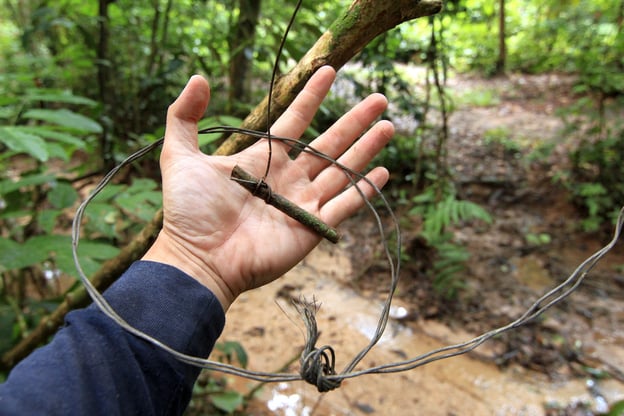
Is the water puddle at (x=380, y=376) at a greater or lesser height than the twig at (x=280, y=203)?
lesser

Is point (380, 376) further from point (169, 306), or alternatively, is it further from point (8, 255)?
point (8, 255)

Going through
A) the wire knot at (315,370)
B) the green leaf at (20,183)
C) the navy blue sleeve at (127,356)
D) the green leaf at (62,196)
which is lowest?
the wire knot at (315,370)

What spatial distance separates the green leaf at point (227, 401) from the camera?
2031mm

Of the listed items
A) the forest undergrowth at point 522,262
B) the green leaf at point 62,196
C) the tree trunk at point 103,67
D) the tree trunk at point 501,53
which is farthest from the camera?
the tree trunk at point 501,53

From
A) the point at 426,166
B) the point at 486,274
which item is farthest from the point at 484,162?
the point at 486,274

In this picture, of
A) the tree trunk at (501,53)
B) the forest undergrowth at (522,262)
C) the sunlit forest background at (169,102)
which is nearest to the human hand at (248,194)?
the sunlit forest background at (169,102)

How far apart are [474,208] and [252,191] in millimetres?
2313

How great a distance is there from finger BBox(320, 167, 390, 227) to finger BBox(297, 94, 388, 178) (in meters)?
0.16

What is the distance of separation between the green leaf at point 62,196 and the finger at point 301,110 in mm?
1003

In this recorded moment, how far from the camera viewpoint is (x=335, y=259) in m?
3.88

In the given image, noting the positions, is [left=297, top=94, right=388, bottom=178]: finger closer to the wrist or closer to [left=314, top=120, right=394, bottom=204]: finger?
[left=314, top=120, right=394, bottom=204]: finger

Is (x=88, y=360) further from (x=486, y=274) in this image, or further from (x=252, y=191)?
(x=486, y=274)

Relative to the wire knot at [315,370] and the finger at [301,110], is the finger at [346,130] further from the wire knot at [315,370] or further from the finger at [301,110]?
the wire knot at [315,370]

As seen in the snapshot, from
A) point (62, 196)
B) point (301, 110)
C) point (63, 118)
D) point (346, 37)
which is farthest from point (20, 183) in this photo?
point (346, 37)
